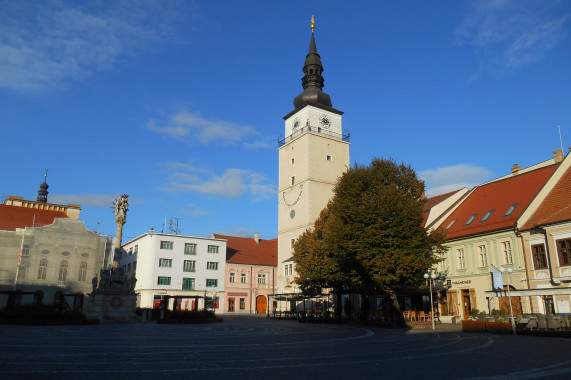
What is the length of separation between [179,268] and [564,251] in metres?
49.0

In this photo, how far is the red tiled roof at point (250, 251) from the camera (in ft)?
228

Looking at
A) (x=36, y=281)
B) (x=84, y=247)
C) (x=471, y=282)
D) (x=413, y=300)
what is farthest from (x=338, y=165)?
(x=36, y=281)

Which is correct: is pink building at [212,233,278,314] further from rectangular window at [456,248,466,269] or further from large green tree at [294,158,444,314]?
rectangular window at [456,248,466,269]

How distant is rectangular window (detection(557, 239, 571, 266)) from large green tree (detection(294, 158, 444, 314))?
748 cm

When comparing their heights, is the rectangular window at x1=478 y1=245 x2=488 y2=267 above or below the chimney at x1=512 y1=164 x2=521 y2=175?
below

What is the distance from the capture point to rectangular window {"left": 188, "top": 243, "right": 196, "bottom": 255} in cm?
6506

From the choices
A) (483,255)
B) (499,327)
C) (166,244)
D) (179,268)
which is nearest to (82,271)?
(166,244)

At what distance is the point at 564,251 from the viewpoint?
93.4 feet

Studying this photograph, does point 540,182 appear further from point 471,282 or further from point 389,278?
point 389,278

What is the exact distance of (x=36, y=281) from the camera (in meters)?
51.5

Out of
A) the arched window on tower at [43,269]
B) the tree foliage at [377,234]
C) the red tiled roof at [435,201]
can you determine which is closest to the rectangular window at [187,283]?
the arched window on tower at [43,269]

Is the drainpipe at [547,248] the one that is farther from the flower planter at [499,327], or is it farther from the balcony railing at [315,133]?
the balcony railing at [315,133]

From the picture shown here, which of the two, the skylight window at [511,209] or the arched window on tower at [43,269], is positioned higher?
the skylight window at [511,209]

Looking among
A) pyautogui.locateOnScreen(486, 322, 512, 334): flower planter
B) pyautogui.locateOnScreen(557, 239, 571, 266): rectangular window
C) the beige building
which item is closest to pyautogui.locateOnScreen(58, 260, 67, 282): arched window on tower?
the beige building
